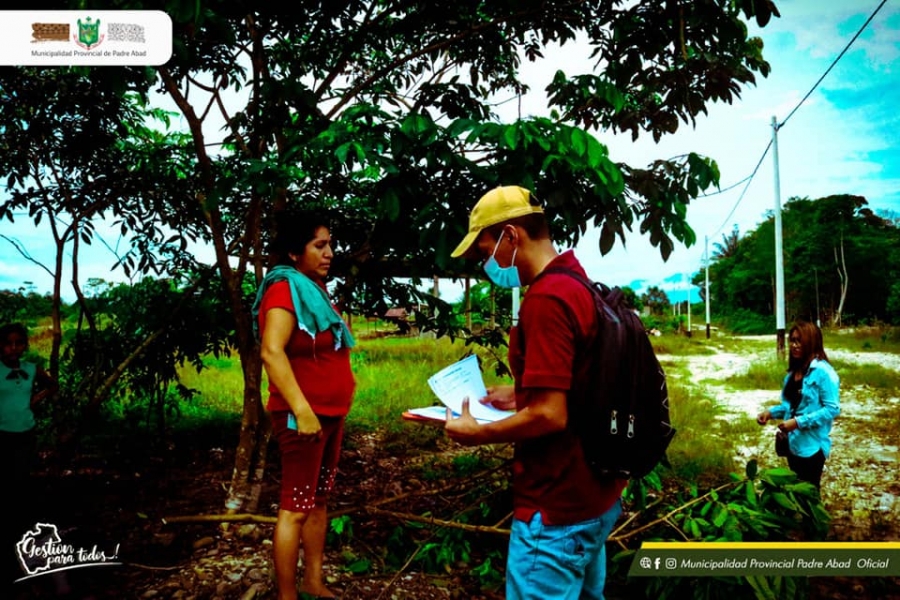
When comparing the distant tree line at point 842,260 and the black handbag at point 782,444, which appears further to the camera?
the distant tree line at point 842,260

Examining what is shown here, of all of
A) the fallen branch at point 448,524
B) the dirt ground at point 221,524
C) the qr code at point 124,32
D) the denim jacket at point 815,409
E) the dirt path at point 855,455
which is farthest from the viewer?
the dirt path at point 855,455

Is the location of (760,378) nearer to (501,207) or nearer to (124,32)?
(501,207)

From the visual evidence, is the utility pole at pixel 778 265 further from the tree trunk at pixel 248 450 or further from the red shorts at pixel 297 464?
the red shorts at pixel 297 464

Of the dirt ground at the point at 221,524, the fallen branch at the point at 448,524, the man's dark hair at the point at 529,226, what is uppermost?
the man's dark hair at the point at 529,226

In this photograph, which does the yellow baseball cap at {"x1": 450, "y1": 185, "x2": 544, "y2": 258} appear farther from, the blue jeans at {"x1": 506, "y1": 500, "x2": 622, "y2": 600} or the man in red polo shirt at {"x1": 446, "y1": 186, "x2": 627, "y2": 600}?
the blue jeans at {"x1": 506, "y1": 500, "x2": 622, "y2": 600}

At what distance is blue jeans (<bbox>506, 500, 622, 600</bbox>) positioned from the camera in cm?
133

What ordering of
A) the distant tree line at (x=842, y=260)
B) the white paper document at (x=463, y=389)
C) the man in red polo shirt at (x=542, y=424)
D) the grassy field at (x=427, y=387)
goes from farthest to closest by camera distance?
the distant tree line at (x=842, y=260)
the grassy field at (x=427, y=387)
the white paper document at (x=463, y=389)
the man in red polo shirt at (x=542, y=424)

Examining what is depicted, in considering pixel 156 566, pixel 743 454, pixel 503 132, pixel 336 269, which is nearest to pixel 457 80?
pixel 336 269

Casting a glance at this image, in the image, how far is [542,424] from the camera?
4.12 feet

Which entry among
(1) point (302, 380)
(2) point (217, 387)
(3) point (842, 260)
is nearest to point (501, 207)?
(1) point (302, 380)

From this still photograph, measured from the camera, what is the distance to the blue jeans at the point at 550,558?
1327 mm

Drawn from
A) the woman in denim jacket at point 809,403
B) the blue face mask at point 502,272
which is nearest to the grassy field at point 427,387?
the woman in denim jacket at point 809,403

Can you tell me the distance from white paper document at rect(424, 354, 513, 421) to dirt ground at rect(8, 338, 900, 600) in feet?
4.31

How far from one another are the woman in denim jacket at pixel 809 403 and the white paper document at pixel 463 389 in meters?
2.24
